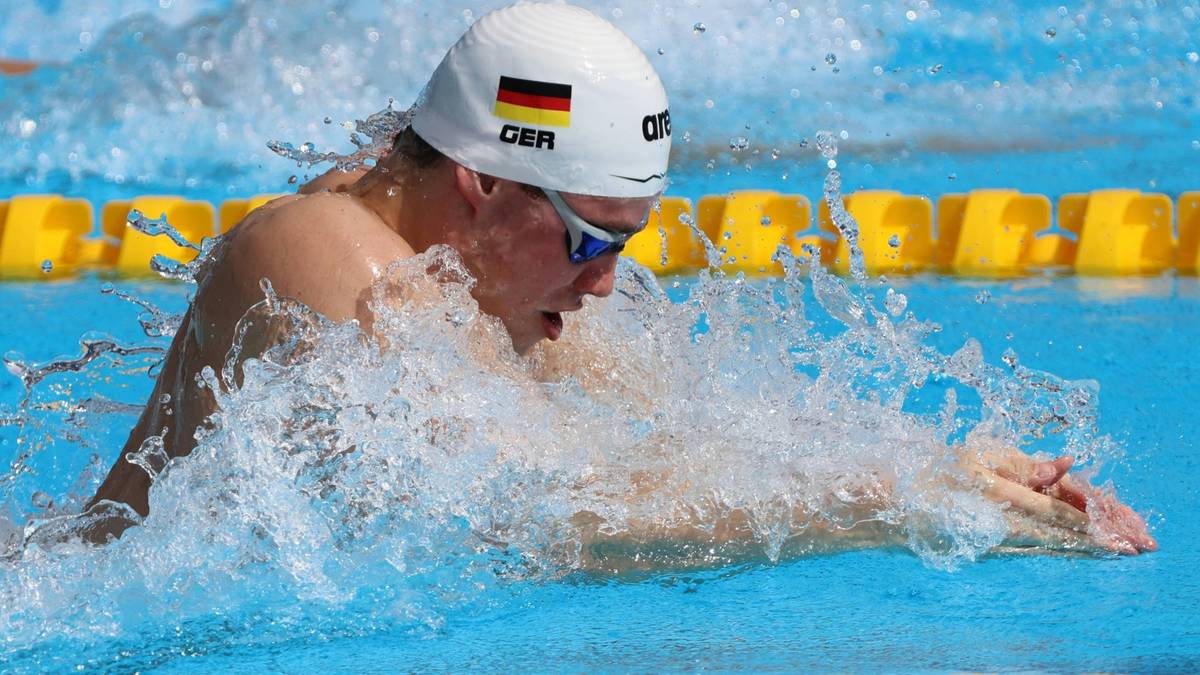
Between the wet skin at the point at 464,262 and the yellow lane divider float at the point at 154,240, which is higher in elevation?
the wet skin at the point at 464,262

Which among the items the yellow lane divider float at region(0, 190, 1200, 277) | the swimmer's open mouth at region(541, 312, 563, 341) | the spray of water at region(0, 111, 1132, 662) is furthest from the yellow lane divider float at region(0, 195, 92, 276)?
the swimmer's open mouth at region(541, 312, 563, 341)

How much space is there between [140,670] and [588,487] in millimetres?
732

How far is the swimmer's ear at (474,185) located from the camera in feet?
7.47

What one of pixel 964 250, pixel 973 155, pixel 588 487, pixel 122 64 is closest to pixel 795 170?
pixel 973 155

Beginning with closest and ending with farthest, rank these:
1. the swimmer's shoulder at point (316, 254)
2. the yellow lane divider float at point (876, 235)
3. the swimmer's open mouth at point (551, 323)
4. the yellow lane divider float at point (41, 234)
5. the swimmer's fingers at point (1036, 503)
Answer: the swimmer's shoulder at point (316, 254) → the swimmer's fingers at point (1036, 503) → the swimmer's open mouth at point (551, 323) → the yellow lane divider float at point (876, 235) → the yellow lane divider float at point (41, 234)

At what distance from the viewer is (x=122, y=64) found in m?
8.05

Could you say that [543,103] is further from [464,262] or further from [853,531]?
[853,531]

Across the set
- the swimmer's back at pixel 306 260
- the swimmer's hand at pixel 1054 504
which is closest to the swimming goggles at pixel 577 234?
the swimmer's back at pixel 306 260

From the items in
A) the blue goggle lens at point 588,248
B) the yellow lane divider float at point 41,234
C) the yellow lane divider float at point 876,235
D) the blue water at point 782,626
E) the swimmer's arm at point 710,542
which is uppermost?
the blue goggle lens at point 588,248

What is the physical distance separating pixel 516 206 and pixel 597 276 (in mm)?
183

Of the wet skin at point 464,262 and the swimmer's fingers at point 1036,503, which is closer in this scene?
the wet skin at point 464,262

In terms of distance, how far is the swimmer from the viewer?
223 cm

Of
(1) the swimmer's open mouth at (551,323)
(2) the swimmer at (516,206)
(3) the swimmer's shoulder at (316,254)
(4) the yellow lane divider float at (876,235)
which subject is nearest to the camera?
(3) the swimmer's shoulder at (316,254)

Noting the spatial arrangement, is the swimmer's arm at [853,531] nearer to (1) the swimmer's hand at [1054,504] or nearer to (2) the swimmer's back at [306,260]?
(1) the swimmer's hand at [1054,504]
